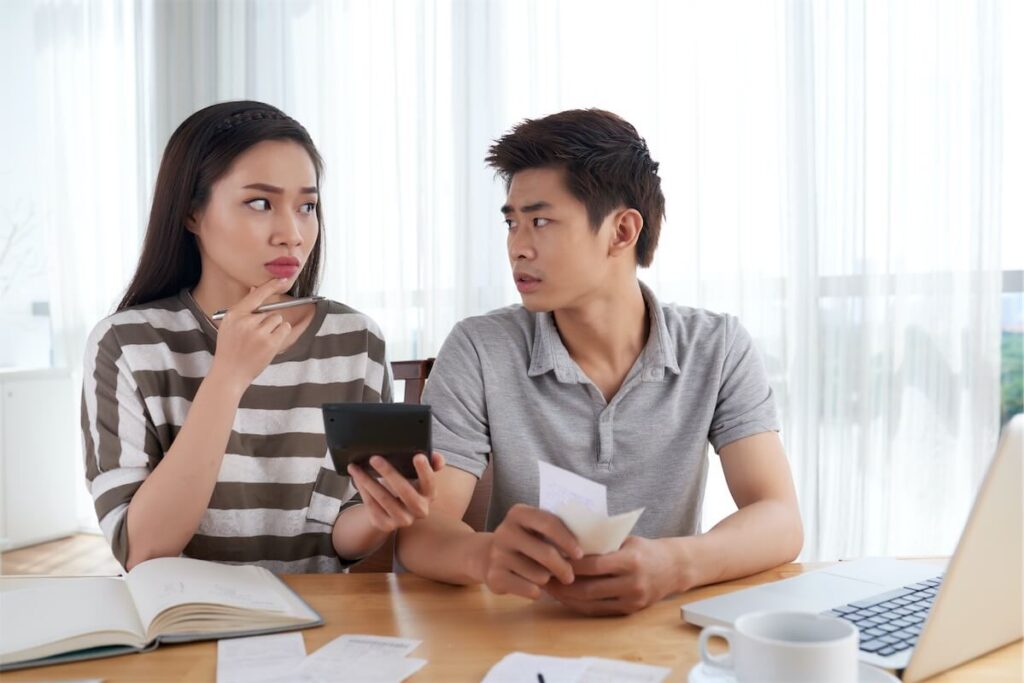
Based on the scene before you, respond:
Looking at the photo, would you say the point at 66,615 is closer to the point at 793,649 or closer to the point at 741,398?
the point at 793,649

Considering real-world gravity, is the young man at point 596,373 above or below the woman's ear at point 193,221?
below

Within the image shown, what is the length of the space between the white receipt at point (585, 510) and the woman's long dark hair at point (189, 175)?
82 cm

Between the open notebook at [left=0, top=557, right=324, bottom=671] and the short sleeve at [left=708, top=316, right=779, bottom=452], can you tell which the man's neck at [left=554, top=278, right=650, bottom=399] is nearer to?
the short sleeve at [left=708, top=316, right=779, bottom=452]

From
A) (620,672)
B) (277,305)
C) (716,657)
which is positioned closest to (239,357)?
(277,305)

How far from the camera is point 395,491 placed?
1.22m

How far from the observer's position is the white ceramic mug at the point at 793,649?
70 cm

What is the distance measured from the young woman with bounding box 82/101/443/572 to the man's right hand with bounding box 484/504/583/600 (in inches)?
14.8

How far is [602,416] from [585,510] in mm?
565

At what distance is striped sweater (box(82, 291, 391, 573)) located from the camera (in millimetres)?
1455

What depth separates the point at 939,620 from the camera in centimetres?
86

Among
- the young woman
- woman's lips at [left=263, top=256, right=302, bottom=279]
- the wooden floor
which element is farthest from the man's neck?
the wooden floor

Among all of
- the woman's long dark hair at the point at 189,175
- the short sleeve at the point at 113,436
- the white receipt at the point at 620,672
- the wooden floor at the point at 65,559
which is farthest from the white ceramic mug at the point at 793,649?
the wooden floor at the point at 65,559

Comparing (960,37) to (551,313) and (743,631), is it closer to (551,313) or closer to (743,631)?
(551,313)

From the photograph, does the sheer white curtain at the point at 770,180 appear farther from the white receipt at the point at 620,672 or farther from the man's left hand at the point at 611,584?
the white receipt at the point at 620,672
